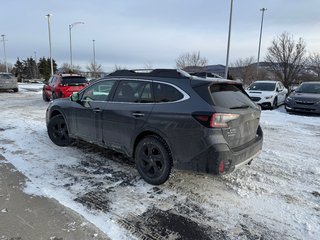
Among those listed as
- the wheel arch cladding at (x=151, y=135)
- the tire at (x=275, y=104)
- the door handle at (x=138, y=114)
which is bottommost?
the tire at (x=275, y=104)

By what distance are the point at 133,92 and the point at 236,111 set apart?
5.53 feet

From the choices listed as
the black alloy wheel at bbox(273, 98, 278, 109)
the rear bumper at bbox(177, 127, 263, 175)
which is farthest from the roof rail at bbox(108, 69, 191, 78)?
the black alloy wheel at bbox(273, 98, 278, 109)

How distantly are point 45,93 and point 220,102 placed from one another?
14.8 meters

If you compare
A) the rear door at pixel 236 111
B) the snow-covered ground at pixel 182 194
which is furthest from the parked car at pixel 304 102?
the rear door at pixel 236 111

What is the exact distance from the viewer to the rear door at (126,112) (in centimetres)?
438

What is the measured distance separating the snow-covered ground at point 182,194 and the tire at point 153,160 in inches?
6.1

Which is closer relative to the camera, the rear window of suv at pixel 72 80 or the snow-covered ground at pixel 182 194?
the snow-covered ground at pixel 182 194

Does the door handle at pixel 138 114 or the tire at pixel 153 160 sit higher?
the door handle at pixel 138 114

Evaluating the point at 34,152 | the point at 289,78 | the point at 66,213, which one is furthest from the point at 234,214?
the point at 289,78

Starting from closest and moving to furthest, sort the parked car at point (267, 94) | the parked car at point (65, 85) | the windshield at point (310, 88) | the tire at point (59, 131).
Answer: the tire at point (59, 131)
the windshield at point (310, 88)
the parked car at point (267, 94)
the parked car at point (65, 85)

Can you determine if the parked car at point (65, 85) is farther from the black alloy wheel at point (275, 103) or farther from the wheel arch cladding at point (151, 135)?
the wheel arch cladding at point (151, 135)

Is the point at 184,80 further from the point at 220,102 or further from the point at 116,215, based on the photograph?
the point at 116,215

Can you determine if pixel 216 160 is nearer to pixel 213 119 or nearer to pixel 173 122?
pixel 213 119

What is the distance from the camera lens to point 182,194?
13.3ft
